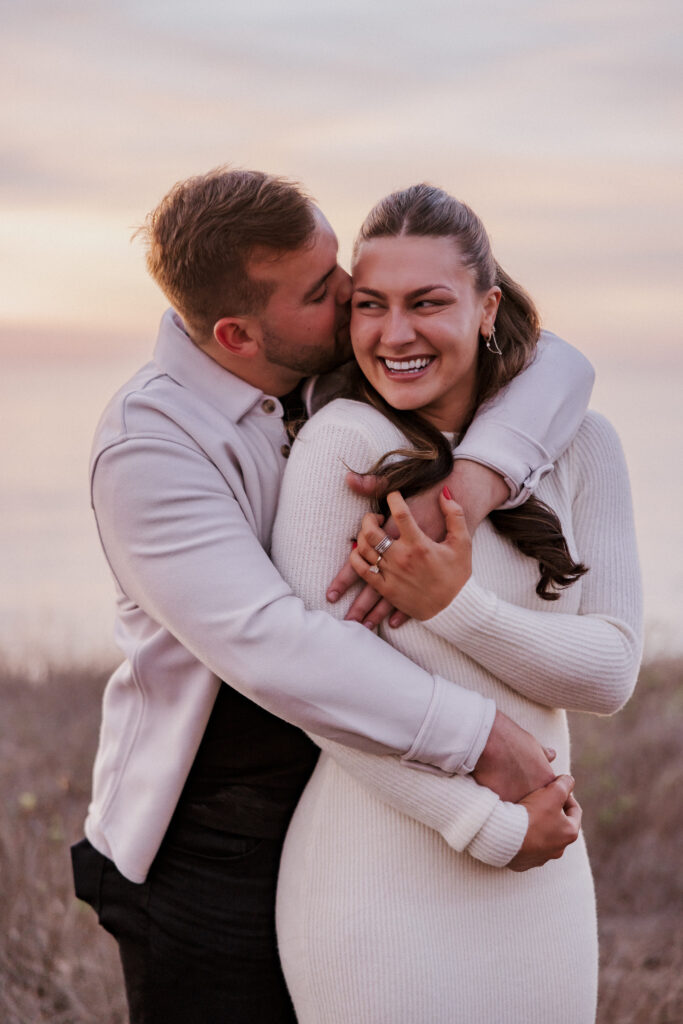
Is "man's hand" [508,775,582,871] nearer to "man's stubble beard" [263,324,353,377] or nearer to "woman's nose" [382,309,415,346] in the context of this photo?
"woman's nose" [382,309,415,346]

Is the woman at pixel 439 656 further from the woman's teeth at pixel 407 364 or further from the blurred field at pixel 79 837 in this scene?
the blurred field at pixel 79 837

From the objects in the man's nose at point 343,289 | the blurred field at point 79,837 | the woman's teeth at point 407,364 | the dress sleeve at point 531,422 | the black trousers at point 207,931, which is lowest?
the blurred field at point 79,837

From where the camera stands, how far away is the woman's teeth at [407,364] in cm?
204

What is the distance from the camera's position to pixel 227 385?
213 centimetres

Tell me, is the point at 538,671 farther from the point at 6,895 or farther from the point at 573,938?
the point at 6,895

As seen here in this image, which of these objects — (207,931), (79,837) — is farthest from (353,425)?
(79,837)

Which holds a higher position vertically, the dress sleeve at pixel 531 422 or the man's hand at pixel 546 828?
the dress sleeve at pixel 531 422

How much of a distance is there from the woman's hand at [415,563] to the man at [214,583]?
0.25 ft

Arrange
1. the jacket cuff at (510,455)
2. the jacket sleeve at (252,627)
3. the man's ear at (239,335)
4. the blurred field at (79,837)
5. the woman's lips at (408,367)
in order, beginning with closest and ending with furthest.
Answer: the jacket sleeve at (252,627) < the jacket cuff at (510,455) < the woman's lips at (408,367) < the man's ear at (239,335) < the blurred field at (79,837)

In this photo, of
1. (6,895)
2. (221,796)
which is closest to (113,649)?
(6,895)

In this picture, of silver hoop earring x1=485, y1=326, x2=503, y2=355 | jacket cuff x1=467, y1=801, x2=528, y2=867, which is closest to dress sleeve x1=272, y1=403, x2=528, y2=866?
jacket cuff x1=467, y1=801, x2=528, y2=867

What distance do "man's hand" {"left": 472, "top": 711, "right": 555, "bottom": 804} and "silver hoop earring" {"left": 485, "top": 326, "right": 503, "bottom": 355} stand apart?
743 millimetres

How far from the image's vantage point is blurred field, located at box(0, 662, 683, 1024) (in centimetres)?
310

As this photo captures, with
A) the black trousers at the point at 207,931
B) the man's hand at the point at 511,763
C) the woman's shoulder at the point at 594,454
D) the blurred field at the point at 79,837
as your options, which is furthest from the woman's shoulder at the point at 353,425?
the blurred field at the point at 79,837
